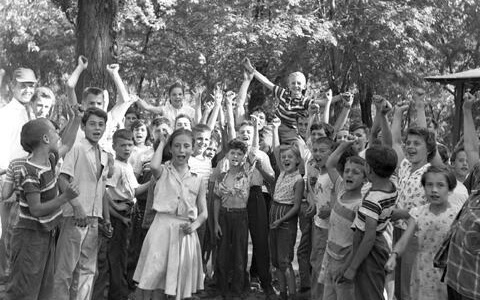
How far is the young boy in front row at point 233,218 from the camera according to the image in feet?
22.3

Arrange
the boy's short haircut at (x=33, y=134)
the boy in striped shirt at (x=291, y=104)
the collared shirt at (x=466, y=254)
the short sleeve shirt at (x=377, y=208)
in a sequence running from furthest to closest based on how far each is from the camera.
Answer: the boy in striped shirt at (x=291, y=104) < the boy's short haircut at (x=33, y=134) < the short sleeve shirt at (x=377, y=208) < the collared shirt at (x=466, y=254)

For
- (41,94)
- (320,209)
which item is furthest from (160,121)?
(320,209)

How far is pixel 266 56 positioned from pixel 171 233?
38.2 feet

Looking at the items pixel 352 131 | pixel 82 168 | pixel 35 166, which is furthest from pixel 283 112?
pixel 35 166

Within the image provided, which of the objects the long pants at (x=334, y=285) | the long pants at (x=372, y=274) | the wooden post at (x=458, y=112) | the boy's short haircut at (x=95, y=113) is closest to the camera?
the long pants at (x=372, y=274)

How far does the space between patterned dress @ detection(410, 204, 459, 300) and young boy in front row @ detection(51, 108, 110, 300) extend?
→ 2.79 m

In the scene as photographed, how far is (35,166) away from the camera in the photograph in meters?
4.79

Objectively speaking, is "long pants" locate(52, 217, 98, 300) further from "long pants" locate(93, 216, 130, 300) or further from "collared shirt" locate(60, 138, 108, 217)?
"long pants" locate(93, 216, 130, 300)

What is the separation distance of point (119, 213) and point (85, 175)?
2.81 feet

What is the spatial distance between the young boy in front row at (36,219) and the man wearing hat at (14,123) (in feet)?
4.57

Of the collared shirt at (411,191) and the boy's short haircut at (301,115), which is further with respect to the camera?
the boy's short haircut at (301,115)

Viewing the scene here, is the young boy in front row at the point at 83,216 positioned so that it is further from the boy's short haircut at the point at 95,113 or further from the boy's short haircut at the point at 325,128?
the boy's short haircut at the point at 325,128

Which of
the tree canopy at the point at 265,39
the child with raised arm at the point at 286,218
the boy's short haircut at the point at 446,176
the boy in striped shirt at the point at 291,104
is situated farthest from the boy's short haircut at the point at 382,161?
the tree canopy at the point at 265,39

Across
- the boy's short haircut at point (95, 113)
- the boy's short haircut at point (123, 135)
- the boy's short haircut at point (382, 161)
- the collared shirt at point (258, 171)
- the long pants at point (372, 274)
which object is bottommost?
the long pants at point (372, 274)
